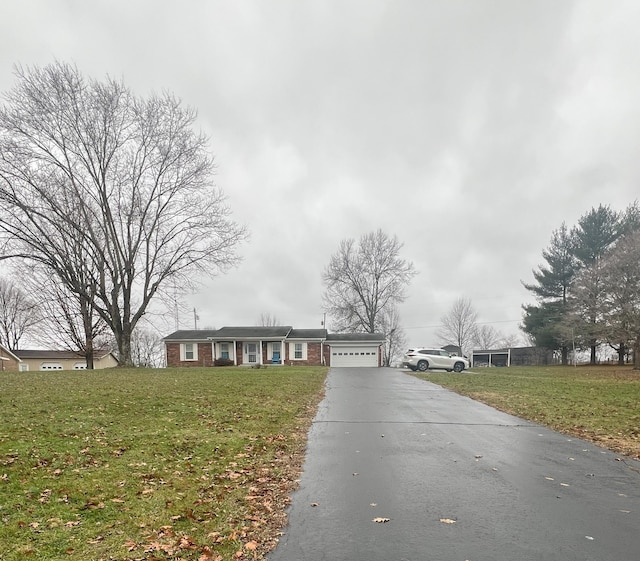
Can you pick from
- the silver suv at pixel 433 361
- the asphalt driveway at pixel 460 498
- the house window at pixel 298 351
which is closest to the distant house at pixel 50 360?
the house window at pixel 298 351

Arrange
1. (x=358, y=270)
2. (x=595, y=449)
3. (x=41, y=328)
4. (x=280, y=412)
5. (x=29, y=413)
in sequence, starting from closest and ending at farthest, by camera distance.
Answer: (x=595, y=449) < (x=29, y=413) < (x=280, y=412) < (x=41, y=328) < (x=358, y=270)

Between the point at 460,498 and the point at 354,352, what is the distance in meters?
33.3

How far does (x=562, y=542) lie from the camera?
3.30 metres

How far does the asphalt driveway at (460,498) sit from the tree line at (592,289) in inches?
921

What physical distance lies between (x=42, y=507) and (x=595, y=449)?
23.6ft

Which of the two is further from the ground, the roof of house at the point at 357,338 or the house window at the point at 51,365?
the roof of house at the point at 357,338

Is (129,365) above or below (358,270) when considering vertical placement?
below

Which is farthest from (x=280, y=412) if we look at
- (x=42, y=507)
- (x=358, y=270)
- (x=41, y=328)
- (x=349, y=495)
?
(x=358, y=270)

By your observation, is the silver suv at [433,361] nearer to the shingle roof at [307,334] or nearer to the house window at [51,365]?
the shingle roof at [307,334]

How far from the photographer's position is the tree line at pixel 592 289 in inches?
1013

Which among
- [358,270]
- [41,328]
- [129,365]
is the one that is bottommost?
[129,365]

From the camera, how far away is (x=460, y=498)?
13.9 ft

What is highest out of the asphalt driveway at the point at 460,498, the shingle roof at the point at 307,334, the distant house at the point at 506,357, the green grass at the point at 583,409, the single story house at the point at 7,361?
the shingle roof at the point at 307,334

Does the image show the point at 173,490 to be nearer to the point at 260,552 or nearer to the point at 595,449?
the point at 260,552
